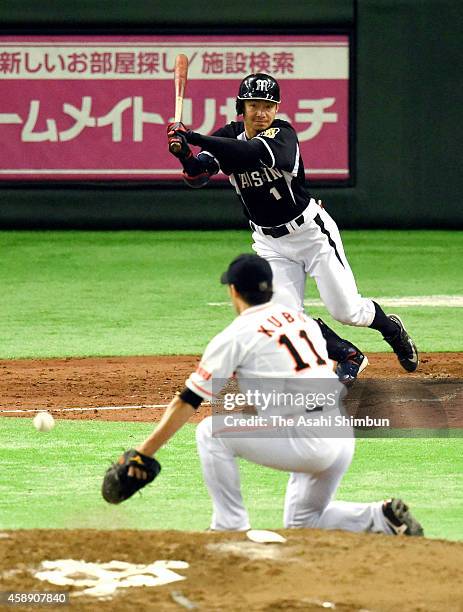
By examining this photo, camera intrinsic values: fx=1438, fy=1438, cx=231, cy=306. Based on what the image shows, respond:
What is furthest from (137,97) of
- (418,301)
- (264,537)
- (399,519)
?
(264,537)

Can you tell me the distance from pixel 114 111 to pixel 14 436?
442 inches

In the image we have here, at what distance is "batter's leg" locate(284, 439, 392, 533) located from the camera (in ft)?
19.9

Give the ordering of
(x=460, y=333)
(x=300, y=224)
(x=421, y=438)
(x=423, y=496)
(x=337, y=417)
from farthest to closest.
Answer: (x=460, y=333) < (x=300, y=224) < (x=421, y=438) < (x=423, y=496) < (x=337, y=417)

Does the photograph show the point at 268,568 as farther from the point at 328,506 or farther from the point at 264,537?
the point at 328,506

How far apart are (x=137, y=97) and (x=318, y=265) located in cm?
1020

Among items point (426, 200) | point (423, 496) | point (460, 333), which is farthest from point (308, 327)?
point (426, 200)

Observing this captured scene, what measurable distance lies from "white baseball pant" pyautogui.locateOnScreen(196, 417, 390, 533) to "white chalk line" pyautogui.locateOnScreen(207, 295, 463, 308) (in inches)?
322

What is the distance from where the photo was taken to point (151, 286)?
52.2 ft

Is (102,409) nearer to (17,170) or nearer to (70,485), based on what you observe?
(70,485)

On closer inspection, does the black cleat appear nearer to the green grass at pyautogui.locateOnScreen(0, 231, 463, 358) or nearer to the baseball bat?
the baseball bat

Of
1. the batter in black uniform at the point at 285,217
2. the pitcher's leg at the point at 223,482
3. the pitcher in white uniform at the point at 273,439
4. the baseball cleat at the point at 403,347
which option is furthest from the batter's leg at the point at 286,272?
the pitcher's leg at the point at 223,482

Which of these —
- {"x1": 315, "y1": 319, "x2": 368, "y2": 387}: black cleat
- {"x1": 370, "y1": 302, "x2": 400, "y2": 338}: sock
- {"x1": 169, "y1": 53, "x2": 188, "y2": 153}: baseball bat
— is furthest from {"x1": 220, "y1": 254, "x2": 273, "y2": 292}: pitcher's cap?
{"x1": 370, "y1": 302, "x2": 400, "y2": 338}: sock

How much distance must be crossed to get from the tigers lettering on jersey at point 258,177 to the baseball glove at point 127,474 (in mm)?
3810

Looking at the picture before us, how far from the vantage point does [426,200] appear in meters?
19.3
